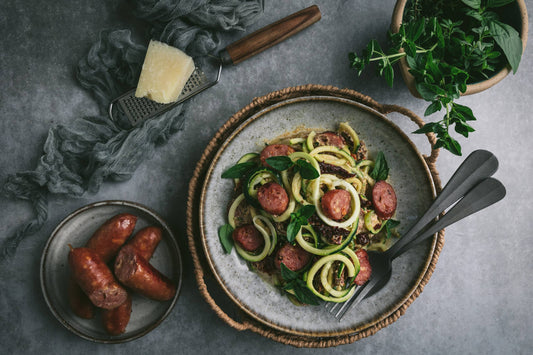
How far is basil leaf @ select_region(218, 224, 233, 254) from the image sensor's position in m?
2.33

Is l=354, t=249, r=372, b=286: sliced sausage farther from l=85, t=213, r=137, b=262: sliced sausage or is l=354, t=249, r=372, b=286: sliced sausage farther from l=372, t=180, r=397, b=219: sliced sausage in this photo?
l=85, t=213, r=137, b=262: sliced sausage

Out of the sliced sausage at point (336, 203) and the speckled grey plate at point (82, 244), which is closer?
the sliced sausage at point (336, 203)

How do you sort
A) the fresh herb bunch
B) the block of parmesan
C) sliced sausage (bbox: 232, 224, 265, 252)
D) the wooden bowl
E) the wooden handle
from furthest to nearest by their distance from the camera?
the wooden handle, the block of parmesan, sliced sausage (bbox: 232, 224, 265, 252), the wooden bowl, the fresh herb bunch

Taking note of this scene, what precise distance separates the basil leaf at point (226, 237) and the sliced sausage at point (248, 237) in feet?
0.13

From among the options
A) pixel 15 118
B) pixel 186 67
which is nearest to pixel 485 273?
pixel 186 67

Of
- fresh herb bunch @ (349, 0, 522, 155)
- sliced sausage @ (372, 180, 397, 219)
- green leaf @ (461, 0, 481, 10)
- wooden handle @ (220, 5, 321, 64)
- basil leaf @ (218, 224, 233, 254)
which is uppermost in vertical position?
green leaf @ (461, 0, 481, 10)

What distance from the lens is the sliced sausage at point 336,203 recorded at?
2.08m

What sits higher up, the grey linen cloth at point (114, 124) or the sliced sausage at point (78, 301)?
the grey linen cloth at point (114, 124)

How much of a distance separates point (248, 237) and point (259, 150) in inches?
20.2

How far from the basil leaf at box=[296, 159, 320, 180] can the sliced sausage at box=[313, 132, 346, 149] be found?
25 cm

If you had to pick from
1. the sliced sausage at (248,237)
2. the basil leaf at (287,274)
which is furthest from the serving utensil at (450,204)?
the sliced sausage at (248,237)

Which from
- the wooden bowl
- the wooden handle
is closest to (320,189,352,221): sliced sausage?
the wooden bowl

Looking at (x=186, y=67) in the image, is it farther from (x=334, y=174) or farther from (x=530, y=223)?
(x=530, y=223)

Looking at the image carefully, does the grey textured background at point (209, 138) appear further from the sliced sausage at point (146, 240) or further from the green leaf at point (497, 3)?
the green leaf at point (497, 3)
